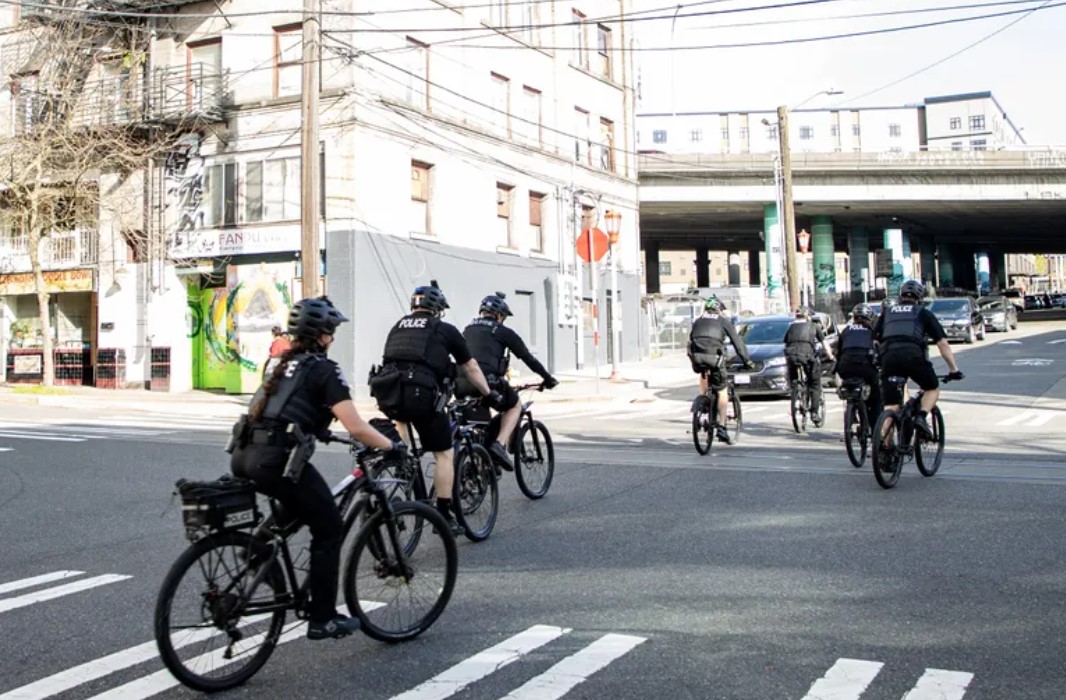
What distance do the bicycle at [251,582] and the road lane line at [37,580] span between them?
7.38 ft

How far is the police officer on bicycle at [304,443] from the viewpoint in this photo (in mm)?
4594

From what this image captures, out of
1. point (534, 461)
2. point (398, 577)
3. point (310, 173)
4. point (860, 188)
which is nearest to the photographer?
point (398, 577)

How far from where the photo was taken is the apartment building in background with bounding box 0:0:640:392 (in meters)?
24.2

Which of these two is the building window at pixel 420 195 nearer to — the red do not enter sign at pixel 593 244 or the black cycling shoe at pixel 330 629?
the red do not enter sign at pixel 593 244

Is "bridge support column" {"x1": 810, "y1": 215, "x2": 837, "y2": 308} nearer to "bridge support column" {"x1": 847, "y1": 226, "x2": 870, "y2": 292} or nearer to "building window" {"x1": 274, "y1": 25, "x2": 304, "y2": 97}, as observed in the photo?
"bridge support column" {"x1": 847, "y1": 226, "x2": 870, "y2": 292}

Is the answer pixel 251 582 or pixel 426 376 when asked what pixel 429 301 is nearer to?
pixel 426 376

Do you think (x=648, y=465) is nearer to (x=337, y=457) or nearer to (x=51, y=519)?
(x=337, y=457)

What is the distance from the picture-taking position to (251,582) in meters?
4.54

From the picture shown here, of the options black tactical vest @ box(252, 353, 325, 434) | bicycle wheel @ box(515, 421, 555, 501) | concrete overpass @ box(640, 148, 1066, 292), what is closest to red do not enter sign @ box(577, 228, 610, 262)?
bicycle wheel @ box(515, 421, 555, 501)

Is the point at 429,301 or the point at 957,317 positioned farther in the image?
the point at 957,317

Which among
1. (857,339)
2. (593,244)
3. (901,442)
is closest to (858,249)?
(593,244)

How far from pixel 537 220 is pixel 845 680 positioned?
1094 inches

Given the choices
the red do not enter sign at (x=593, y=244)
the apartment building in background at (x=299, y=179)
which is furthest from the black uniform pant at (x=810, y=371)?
the apartment building in background at (x=299, y=179)

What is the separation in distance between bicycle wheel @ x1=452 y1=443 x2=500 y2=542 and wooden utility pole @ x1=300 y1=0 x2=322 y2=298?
12.2 meters
